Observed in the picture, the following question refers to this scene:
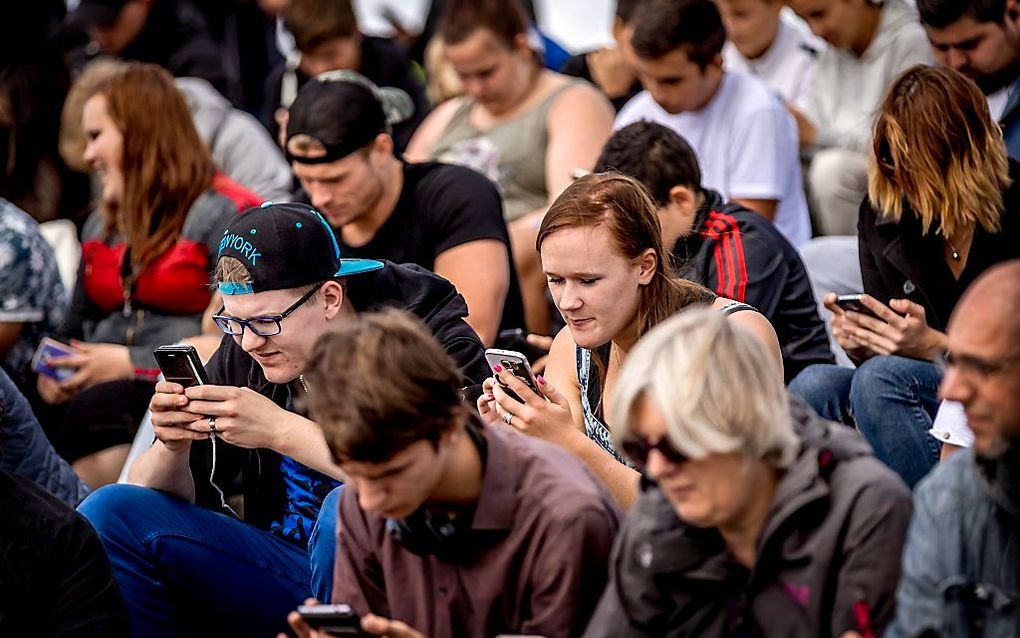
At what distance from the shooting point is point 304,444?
3.04m

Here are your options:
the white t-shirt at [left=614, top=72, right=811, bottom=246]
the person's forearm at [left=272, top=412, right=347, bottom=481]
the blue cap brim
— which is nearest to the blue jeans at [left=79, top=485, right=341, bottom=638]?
the person's forearm at [left=272, top=412, right=347, bottom=481]

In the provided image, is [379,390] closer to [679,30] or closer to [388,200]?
[388,200]

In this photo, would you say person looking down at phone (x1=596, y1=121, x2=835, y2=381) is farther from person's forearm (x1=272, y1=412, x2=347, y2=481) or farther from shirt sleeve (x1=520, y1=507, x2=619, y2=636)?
shirt sleeve (x1=520, y1=507, x2=619, y2=636)

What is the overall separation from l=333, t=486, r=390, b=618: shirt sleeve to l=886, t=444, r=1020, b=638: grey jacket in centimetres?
91

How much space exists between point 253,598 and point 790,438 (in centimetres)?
154

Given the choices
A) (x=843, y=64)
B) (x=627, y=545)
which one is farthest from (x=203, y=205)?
(x=627, y=545)

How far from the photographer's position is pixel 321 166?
3965 mm

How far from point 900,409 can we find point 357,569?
4.54ft

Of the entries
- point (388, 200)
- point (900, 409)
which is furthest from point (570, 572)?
point (388, 200)

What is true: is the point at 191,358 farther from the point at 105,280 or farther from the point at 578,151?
the point at 578,151

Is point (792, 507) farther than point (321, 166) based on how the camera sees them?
No

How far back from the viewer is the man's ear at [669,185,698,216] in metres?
3.52

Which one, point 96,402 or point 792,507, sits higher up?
point 792,507

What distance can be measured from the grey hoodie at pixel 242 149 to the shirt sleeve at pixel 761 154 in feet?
5.69
